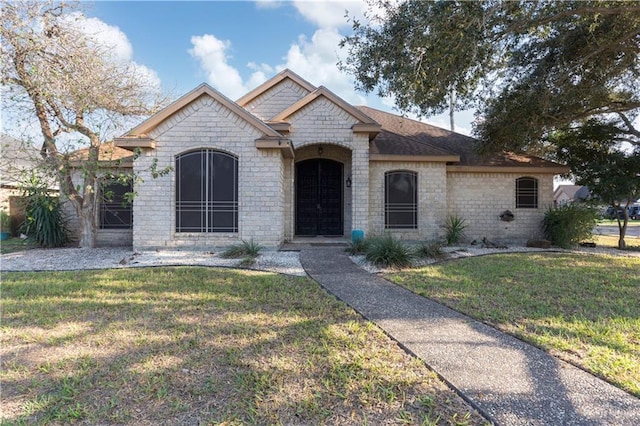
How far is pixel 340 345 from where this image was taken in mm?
3803

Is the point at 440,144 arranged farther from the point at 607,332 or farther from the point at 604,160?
the point at 607,332

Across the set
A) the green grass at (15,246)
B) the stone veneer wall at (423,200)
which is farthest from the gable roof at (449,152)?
the green grass at (15,246)

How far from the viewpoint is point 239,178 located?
35.7 ft

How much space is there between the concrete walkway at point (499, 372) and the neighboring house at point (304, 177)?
263 inches

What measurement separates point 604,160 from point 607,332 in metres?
11.4

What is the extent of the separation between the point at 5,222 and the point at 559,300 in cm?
1980

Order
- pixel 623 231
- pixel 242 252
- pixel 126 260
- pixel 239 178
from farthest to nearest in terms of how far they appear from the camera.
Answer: pixel 623 231, pixel 239 178, pixel 242 252, pixel 126 260

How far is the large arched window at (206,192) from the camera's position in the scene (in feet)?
35.7

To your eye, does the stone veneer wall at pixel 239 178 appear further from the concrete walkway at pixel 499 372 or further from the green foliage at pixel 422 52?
the concrete walkway at pixel 499 372

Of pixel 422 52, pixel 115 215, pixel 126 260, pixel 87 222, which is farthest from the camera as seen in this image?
pixel 115 215

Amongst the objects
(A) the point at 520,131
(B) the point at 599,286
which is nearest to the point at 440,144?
(A) the point at 520,131

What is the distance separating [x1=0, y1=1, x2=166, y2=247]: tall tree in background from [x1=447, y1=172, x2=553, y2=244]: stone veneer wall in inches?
480

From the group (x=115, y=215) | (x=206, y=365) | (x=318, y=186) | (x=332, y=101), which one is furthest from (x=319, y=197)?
(x=206, y=365)

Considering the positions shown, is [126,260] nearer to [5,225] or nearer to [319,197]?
[319,197]
